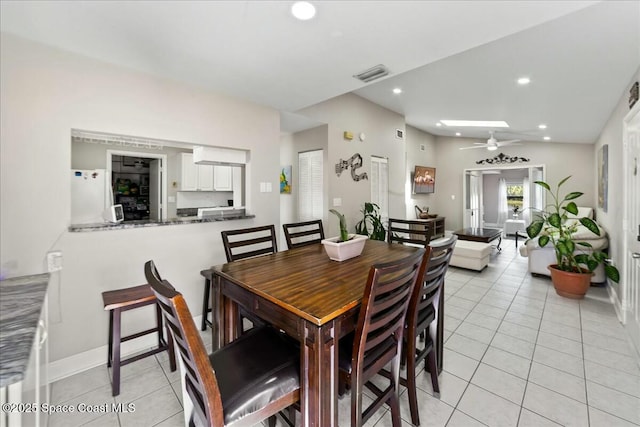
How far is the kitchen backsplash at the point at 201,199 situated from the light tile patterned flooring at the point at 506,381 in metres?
2.23

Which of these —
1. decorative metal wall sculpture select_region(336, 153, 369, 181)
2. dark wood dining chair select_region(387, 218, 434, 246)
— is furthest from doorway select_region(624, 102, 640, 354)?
decorative metal wall sculpture select_region(336, 153, 369, 181)

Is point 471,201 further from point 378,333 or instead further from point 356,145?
point 378,333

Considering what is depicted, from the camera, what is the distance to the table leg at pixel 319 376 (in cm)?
111

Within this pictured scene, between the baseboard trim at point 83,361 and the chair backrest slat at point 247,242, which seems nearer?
the baseboard trim at point 83,361

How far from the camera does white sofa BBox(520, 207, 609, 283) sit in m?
3.65

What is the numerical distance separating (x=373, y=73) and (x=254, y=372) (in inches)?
94.0

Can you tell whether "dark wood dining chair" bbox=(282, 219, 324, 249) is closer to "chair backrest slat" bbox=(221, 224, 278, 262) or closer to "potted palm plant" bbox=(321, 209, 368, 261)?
"chair backrest slat" bbox=(221, 224, 278, 262)

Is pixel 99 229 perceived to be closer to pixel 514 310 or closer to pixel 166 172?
pixel 166 172

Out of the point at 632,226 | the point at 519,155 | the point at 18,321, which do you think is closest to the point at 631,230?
the point at 632,226

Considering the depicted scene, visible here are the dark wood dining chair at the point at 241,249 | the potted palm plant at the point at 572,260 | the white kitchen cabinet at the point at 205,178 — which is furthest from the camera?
the white kitchen cabinet at the point at 205,178

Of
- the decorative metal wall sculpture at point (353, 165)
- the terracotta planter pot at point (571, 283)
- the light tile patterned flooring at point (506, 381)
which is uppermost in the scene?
the decorative metal wall sculpture at point (353, 165)

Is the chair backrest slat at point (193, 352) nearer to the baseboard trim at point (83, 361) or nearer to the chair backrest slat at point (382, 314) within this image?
the chair backrest slat at point (382, 314)

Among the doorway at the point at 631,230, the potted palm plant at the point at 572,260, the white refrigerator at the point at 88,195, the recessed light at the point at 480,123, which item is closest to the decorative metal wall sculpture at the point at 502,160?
the recessed light at the point at 480,123

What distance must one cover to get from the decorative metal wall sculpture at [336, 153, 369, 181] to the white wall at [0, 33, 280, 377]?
208 cm
